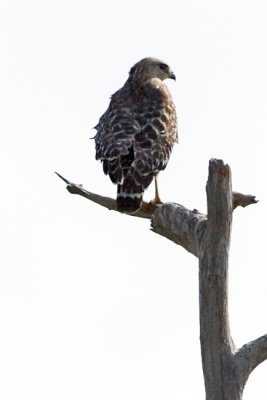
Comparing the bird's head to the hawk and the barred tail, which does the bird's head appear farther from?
the barred tail

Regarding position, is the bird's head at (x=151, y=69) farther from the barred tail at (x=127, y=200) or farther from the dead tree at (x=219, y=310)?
the dead tree at (x=219, y=310)

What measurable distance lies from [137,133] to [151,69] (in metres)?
2.64

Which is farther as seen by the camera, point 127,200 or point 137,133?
point 137,133

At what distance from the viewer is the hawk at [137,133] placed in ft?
61.4

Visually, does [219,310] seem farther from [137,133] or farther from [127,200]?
[137,133]

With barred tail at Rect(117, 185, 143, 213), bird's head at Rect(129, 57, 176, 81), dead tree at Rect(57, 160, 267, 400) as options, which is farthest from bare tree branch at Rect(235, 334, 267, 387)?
bird's head at Rect(129, 57, 176, 81)

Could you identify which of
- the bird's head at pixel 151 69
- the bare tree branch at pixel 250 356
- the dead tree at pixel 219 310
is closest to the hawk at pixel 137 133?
the bird's head at pixel 151 69

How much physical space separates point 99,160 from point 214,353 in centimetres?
484

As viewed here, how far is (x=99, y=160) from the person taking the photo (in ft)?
62.8

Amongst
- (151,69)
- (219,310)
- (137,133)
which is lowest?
(219,310)

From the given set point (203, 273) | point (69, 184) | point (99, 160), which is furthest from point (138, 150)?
point (203, 273)

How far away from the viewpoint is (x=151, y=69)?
2194 centimetres

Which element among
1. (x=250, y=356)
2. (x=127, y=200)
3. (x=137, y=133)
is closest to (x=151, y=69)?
(x=137, y=133)

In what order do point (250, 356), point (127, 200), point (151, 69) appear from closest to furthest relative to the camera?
point (250, 356) → point (127, 200) → point (151, 69)
